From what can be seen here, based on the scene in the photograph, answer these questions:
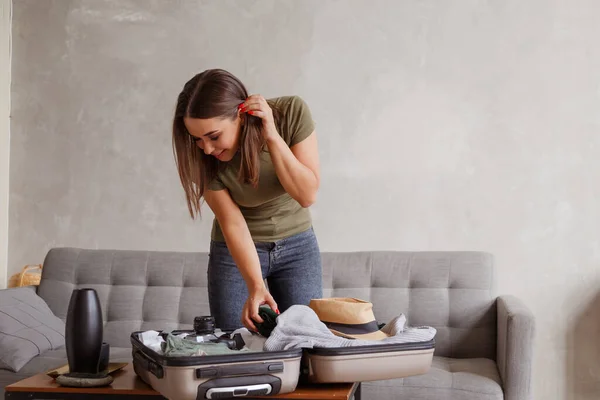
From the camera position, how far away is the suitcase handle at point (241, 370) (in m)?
1.38

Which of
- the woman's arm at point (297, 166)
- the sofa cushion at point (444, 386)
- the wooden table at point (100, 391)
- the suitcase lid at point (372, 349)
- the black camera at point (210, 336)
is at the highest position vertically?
the woman's arm at point (297, 166)

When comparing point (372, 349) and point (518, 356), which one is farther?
point (518, 356)

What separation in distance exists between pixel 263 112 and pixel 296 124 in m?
0.20

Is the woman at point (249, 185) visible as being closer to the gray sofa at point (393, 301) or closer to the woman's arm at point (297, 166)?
the woman's arm at point (297, 166)

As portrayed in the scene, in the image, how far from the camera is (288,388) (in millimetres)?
1422

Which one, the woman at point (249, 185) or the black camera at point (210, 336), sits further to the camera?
the woman at point (249, 185)

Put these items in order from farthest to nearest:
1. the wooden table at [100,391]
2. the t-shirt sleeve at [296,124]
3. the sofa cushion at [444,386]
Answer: the sofa cushion at [444,386] → the t-shirt sleeve at [296,124] → the wooden table at [100,391]

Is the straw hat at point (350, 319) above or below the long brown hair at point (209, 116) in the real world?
below

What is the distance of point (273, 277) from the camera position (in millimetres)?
2045

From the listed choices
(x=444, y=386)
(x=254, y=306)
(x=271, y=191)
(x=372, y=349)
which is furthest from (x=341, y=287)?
(x=372, y=349)

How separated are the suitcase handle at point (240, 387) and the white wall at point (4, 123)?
2812mm

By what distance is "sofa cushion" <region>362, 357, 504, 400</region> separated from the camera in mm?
2490

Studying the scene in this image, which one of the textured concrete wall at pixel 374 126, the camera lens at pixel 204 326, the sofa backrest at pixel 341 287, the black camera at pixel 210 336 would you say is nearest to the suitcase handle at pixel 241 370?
the black camera at pixel 210 336

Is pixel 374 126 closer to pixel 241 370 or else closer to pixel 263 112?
pixel 263 112
